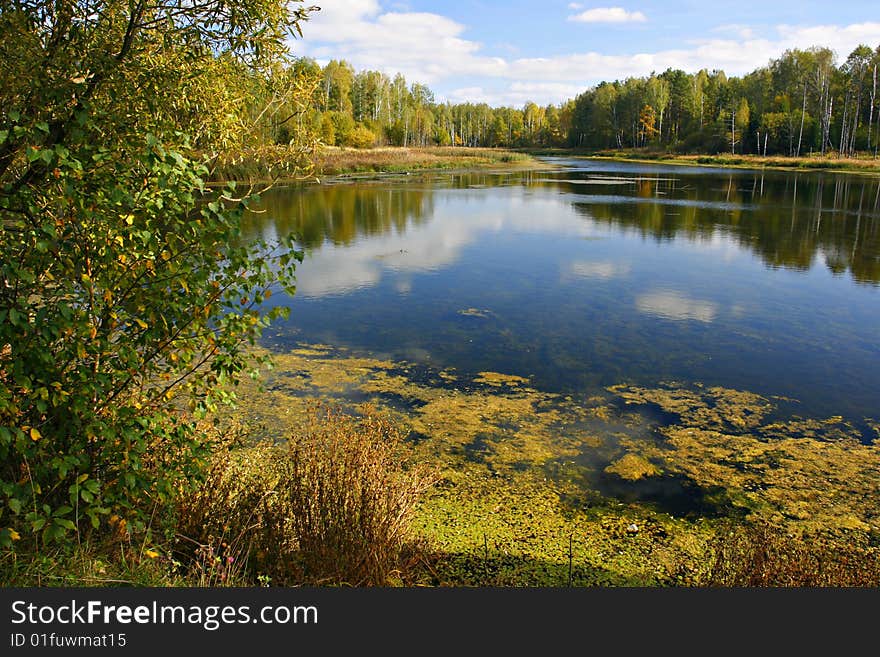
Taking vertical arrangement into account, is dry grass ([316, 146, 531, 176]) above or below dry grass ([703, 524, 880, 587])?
above

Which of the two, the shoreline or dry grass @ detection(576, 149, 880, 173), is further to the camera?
dry grass @ detection(576, 149, 880, 173)

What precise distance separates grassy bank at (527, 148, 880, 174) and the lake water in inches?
1046

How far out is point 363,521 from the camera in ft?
14.0

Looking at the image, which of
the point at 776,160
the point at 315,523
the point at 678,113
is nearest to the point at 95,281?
the point at 315,523

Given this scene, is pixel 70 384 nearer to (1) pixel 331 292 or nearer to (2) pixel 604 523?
(2) pixel 604 523

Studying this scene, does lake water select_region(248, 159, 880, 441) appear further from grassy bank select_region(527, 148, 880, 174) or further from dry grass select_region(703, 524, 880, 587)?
grassy bank select_region(527, 148, 880, 174)

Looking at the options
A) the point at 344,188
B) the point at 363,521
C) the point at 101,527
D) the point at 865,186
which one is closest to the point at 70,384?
the point at 101,527

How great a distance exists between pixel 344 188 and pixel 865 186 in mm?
29329

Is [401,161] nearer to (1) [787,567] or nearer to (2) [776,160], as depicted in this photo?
(2) [776,160]

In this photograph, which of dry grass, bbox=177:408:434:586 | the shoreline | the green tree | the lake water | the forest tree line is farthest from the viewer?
the forest tree line

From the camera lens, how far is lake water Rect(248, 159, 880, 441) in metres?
9.41

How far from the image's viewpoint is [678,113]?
8281 centimetres

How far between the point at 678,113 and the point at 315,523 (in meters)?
88.9

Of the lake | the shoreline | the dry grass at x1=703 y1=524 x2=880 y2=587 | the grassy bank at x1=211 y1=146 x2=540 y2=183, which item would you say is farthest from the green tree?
the shoreline
